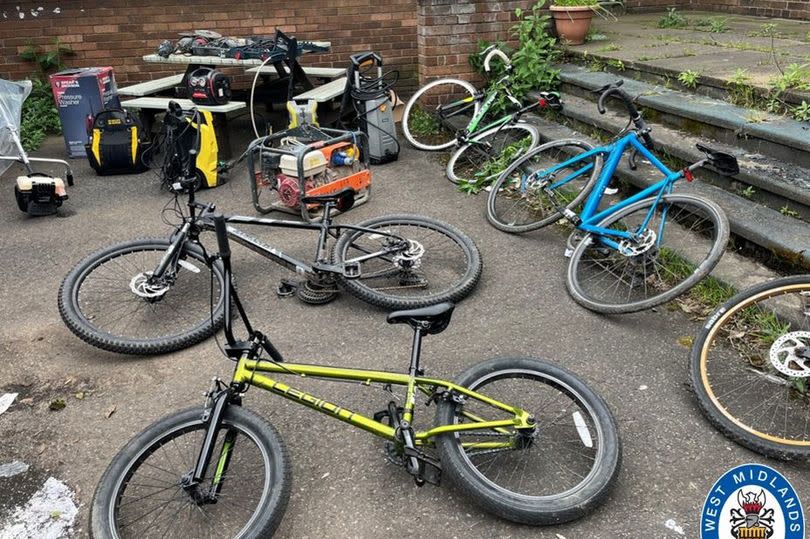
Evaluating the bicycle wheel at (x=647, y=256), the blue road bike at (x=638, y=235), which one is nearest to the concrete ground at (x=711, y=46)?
the blue road bike at (x=638, y=235)

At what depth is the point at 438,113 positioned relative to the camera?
6.82 m

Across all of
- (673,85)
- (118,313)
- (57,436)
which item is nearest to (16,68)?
(118,313)

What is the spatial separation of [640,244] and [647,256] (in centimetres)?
9

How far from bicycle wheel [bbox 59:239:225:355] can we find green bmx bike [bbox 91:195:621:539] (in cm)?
93

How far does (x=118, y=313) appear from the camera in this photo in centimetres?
359

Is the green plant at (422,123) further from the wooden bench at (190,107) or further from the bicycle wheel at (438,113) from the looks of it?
the wooden bench at (190,107)

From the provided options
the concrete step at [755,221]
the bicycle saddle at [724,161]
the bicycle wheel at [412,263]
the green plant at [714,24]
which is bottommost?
the bicycle wheel at [412,263]

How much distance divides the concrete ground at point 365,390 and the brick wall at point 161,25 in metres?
4.04

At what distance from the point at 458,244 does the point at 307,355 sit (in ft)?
3.93

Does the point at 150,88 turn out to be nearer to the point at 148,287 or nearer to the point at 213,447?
the point at 148,287

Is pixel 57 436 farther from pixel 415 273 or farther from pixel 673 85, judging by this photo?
pixel 673 85

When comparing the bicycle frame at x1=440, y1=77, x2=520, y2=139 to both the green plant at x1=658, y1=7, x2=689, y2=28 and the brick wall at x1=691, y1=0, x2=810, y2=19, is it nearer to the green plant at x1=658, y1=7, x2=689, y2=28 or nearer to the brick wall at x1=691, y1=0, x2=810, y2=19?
the green plant at x1=658, y1=7, x2=689, y2=28

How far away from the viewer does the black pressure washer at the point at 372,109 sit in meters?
5.91

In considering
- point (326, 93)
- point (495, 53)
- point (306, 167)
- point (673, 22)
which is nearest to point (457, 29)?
point (495, 53)
